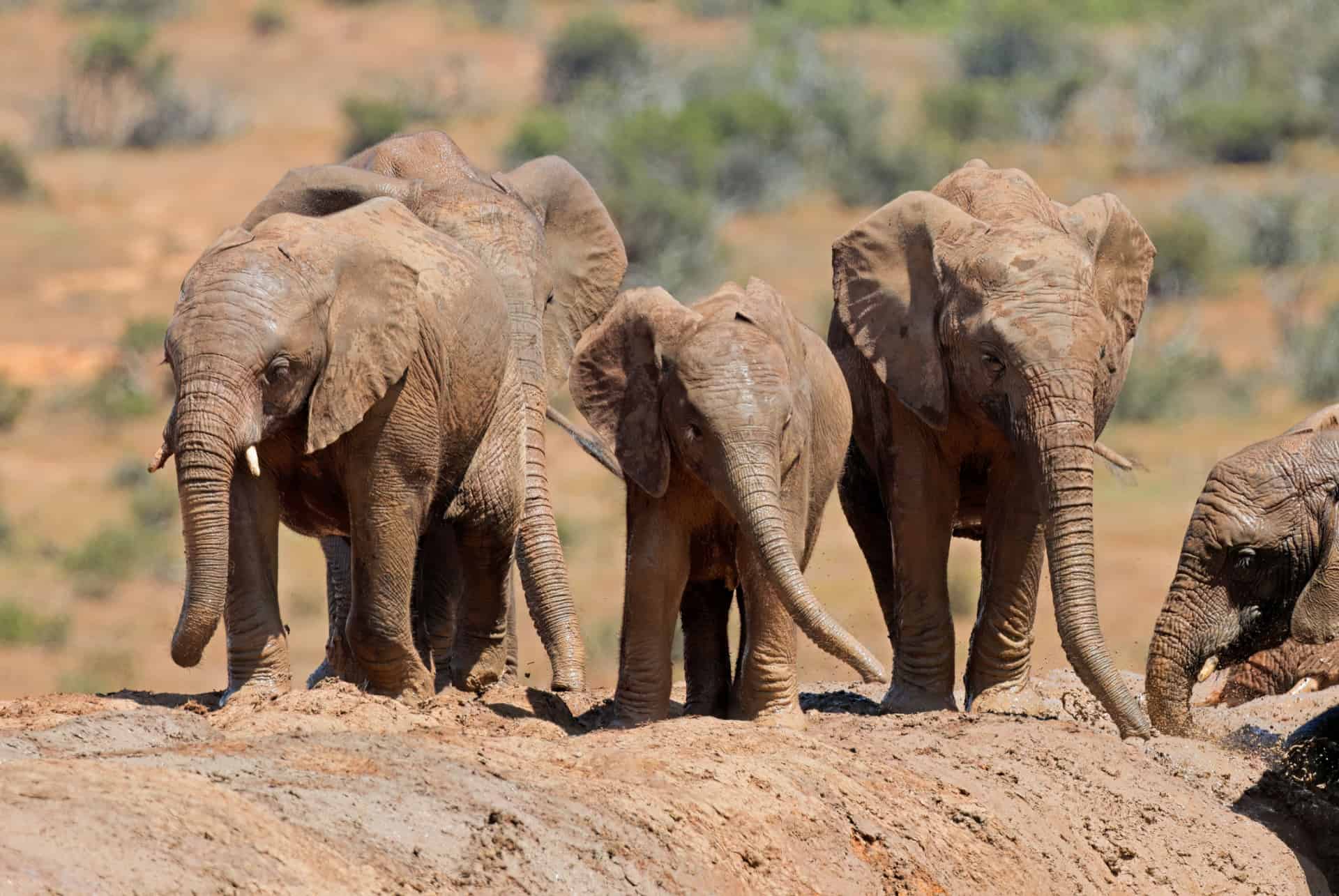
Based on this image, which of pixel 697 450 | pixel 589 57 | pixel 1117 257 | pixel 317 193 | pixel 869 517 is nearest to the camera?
pixel 697 450

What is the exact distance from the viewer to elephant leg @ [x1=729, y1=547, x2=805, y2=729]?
26.0 ft

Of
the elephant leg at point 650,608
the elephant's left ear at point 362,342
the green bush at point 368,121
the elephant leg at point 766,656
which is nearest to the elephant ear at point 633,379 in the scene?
the elephant leg at point 650,608

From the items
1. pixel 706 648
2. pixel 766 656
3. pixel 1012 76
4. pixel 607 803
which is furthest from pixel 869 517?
pixel 1012 76

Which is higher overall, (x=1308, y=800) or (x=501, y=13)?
(x=501, y=13)

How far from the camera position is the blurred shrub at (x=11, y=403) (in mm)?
22328

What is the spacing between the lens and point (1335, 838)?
784cm

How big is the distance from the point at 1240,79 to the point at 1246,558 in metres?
34.5

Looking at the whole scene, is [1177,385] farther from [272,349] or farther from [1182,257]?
[272,349]

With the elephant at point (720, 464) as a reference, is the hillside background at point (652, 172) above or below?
above

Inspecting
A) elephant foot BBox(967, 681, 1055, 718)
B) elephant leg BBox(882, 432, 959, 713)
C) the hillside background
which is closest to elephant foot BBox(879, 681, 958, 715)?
elephant leg BBox(882, 432, 959, 713)

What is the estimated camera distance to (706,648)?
866cm

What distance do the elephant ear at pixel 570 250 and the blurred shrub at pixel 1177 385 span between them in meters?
13.0

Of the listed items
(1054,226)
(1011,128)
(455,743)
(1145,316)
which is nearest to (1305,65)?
(1011,128)

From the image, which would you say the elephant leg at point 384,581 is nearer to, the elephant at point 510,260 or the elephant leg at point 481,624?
the elephant at point 510,260
